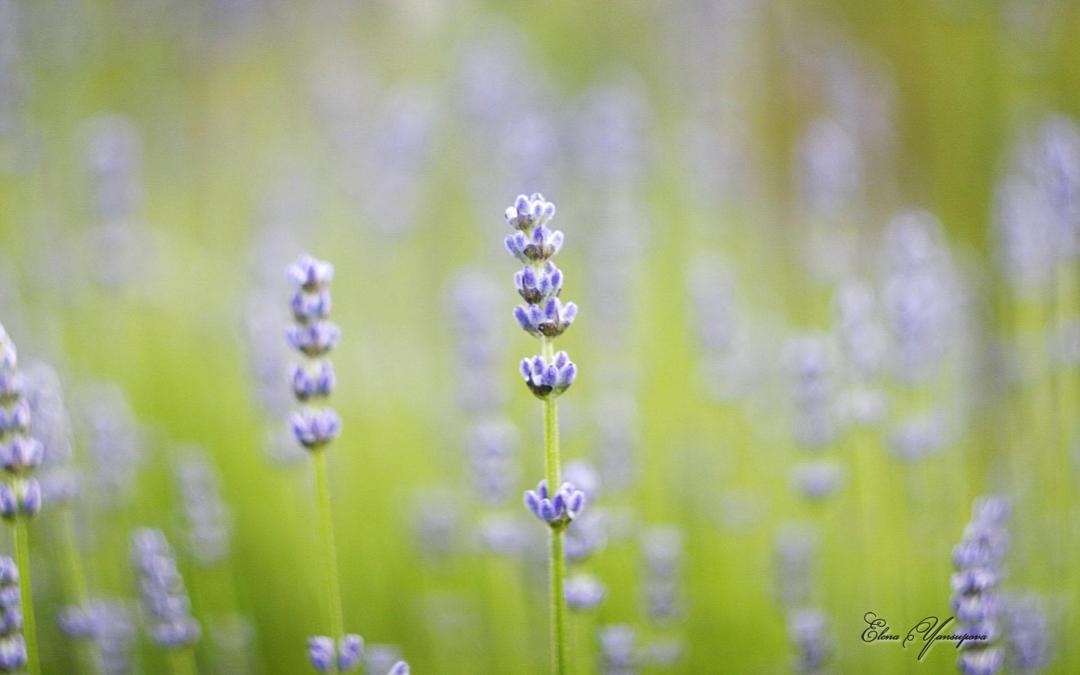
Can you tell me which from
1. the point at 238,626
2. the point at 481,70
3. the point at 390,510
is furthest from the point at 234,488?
the point at 481,70

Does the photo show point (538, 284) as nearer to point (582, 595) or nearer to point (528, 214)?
point (528, 214)

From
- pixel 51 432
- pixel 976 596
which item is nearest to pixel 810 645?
pixel 976 596

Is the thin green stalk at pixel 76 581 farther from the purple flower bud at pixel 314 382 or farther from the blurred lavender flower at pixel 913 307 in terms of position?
the blurred lavender flower at pixel 913 307

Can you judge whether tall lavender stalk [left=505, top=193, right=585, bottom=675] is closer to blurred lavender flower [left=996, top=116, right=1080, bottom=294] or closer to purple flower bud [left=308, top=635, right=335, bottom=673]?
purple flower bud [left=308, top=635, right=335, bottom=673]

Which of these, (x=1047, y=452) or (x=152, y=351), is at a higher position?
(x=152, y=351)

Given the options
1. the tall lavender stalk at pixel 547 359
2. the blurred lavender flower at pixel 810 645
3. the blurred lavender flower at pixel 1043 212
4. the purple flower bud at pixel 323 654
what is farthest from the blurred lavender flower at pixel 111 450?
the blurred lavender flower at pixel 1043 212

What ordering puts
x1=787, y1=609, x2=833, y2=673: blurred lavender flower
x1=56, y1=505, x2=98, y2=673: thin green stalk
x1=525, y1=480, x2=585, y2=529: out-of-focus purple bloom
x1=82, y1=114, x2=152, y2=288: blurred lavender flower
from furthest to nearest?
x1=82, y1=114, x2=152, y2=288: blurred lavender flower
x1=787, y1=609, x2=833, y2=673: blurred lavender flower
x1=56, y1=505, x2=98, y2=673: thin green stalk
x1=525, y1=480, x2=585, y2=529: out-of-focus purple bloom

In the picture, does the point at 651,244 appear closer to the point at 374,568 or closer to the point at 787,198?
the point at 787,198

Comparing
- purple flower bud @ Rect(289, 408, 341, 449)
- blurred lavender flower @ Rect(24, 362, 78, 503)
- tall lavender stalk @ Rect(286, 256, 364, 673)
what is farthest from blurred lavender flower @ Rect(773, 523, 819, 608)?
blurred lavender flower @ Rect(24, 362, 78, 503)
